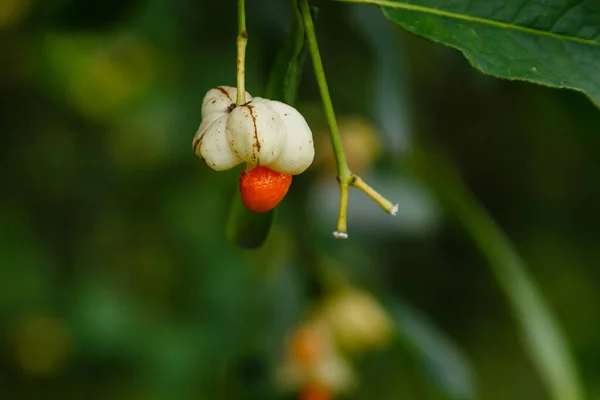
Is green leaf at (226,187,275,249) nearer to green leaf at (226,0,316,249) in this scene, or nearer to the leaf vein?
green leaf at (226,0,316,249)

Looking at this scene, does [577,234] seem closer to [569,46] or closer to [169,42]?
[169,42]

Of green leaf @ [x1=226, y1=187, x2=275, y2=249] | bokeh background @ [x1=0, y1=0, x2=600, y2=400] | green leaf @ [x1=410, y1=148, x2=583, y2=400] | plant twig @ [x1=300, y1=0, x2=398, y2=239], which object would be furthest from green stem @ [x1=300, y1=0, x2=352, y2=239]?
green leaf @ [x1=410, y1=148, x2=583, y2=400]

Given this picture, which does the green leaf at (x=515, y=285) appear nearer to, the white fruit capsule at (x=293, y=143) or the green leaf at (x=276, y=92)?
the green leaf at (x=276, y=92)

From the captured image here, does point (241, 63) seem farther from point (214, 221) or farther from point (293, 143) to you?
point (214, 221)

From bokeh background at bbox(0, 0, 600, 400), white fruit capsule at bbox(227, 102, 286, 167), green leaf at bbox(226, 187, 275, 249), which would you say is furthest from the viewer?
bokeh background at bbox(0, 0, 600, 400)

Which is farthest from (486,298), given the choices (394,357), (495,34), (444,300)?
(495,34)

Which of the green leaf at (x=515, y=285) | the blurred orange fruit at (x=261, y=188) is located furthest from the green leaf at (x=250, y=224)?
the green leaf at (x=515, y=285)
